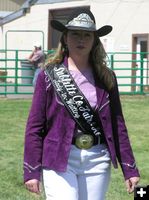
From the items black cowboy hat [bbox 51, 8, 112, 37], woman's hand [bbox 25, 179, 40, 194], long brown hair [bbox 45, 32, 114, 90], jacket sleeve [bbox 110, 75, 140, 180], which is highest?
black cowboy hat [bbox 51, 8, 112, 37]

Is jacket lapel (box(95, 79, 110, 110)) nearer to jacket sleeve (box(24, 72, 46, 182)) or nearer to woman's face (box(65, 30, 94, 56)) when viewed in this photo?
woman's face (box(65, 30, 94, 56))

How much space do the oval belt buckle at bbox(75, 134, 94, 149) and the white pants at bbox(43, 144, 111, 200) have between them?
26 millimetres

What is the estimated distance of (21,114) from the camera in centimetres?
1495

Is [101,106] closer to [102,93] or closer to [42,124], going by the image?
[102,93]

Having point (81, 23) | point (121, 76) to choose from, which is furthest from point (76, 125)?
point (121, 76)

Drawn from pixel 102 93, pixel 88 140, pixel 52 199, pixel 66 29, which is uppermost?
pixel 66 29

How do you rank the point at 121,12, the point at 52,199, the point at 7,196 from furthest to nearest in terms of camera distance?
the point at 121,12
the point at 7,196
the point at 52,199

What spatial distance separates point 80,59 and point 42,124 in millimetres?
470

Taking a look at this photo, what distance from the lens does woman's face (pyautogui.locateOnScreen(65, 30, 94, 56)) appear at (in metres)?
3.66

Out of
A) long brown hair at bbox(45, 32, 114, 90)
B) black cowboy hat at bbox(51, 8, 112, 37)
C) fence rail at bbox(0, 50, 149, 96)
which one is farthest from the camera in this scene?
fence rail at bbox(0, 50, 149, 96)

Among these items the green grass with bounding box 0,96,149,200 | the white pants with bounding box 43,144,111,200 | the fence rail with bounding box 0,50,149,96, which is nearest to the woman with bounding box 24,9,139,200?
the white pants with bounding box 43,144,111,200

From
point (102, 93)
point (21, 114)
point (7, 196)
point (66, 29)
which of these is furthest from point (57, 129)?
point (21, 114)

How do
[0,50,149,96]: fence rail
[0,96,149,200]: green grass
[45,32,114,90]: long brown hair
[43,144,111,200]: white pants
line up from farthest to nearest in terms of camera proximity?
[0,50,149,96]: fence rail < [0,96,149,200]: green grass < [45,32,114,90]: long brown hair < [43,144,111,200]: white pants

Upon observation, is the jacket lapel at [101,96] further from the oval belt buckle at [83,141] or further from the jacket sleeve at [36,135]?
the jacket sleeve at [36,135]
